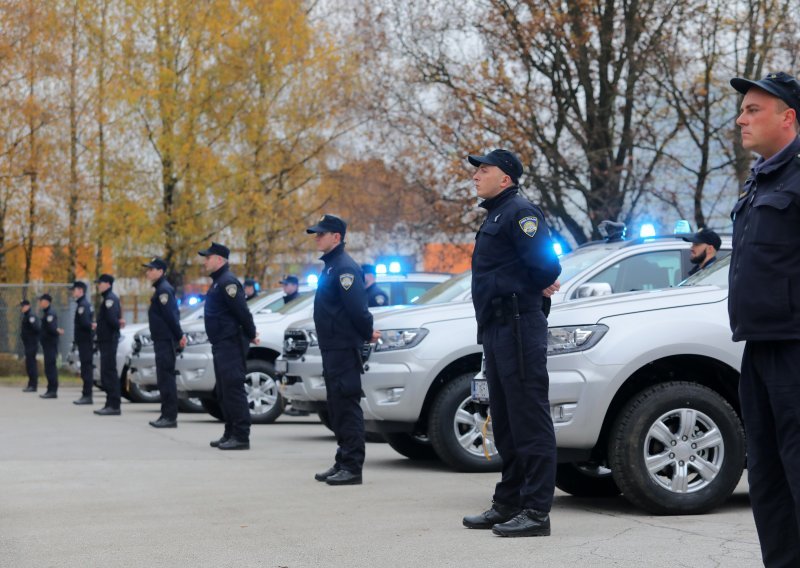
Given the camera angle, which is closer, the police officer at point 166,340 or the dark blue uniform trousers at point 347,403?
the dark blue uniform trousers at point 347,403

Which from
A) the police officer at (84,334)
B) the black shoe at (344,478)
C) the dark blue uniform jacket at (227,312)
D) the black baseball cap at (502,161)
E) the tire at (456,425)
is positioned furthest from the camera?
the police officer at (84,334)

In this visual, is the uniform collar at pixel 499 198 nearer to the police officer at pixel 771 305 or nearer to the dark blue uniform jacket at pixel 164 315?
the police officer at pixel 771 305

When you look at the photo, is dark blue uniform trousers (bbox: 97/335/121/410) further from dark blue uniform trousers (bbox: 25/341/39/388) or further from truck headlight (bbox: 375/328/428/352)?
truck headlight (bbox: 375/328/428/352)

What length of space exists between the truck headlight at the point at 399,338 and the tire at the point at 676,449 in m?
2.75

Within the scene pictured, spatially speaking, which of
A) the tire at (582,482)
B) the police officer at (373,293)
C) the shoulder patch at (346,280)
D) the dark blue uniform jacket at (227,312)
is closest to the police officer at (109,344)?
the police officer at (373,293)

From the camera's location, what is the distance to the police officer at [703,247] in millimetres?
10359

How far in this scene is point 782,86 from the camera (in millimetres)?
4496

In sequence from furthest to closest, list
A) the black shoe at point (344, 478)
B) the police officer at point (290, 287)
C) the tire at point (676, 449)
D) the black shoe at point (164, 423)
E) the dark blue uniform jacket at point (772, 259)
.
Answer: the police officer at point (290, 287) → the black shoe at point (164, 423) → the black shoe at point (344, 478) → the tire at point (676, 449) → the dark blue uniform jacket at point (772, 259)

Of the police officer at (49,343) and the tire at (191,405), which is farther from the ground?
the police officer at (49,343)

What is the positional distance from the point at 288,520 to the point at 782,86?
4130 millimetres

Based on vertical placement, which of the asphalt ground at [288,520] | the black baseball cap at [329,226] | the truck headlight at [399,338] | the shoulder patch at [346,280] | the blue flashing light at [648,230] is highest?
the blue flashing light at [648,230]

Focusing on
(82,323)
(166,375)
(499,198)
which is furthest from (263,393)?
(499,198)

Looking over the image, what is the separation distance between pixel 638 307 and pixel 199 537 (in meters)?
2.81

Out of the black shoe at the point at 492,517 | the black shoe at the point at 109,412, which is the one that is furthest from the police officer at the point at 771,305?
the black shoe at the point at 109,412
